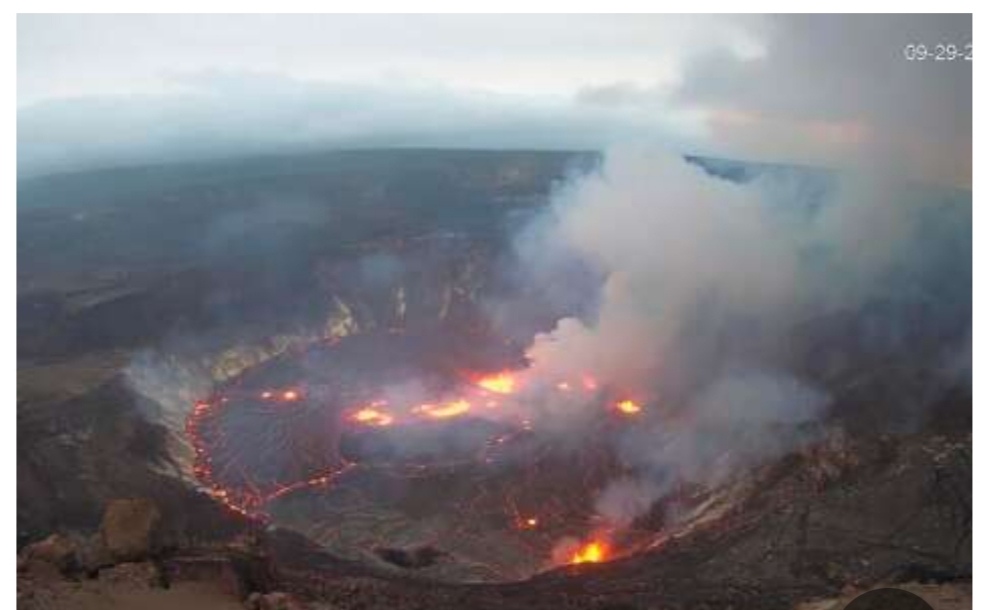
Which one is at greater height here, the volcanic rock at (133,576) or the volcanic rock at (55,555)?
the volcanic rock at (55,555)

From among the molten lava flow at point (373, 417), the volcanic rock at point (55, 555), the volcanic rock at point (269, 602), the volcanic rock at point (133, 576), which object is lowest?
the volcanic rock at point (269, 602)

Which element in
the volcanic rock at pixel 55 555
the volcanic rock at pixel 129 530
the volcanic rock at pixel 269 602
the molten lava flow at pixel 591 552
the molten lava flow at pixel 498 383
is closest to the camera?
the volcanic rock at pixel 269 602

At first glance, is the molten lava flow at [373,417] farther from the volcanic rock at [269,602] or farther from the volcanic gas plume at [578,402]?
the volcanic rock at [269,602]

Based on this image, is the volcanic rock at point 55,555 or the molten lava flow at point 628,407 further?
the molten lava flow at point 628,407

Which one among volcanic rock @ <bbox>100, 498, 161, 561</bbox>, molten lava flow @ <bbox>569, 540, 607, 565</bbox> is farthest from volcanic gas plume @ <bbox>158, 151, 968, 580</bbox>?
volcanic rock @ <bbox>100, 498, 161, 561</bbox>

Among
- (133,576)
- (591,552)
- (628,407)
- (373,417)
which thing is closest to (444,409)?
(373,417)

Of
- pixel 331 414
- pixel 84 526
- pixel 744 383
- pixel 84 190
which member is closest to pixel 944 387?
pixel 744 383

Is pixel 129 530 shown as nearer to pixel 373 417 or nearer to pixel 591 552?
pixel 591 552

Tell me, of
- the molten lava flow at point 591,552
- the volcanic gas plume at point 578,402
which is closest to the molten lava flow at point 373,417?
the volcanic gas plume at point 578,402
